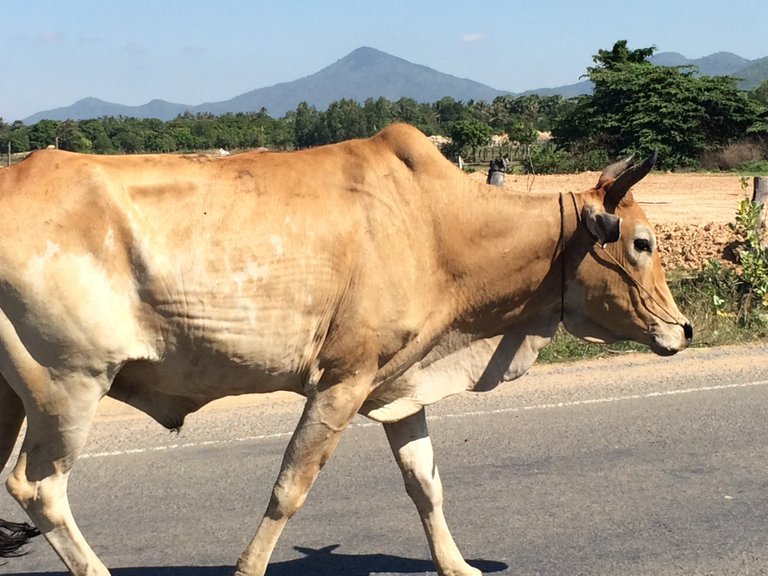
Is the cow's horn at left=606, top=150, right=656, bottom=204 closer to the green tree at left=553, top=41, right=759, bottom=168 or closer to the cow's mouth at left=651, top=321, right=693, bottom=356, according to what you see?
the cow's mouth at left=651, top=321, right=693, bottom=356

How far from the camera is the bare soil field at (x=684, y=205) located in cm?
1361

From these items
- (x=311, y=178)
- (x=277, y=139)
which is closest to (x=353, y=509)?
(x=311, y=178)

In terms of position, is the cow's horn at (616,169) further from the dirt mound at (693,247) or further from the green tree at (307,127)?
the green tree at (307,127)

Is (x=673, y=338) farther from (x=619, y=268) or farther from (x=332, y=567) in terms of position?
(x=332, y=567)

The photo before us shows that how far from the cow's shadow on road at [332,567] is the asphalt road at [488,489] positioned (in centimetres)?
1

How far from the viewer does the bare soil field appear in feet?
44.7

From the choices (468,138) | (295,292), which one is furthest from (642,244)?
(468,138)

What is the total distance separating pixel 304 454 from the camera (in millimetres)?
4051

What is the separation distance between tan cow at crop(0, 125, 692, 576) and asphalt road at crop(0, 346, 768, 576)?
0.68 meters

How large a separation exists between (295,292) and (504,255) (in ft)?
3.22

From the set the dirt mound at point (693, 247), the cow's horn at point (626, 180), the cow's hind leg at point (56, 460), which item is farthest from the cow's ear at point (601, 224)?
the dirt mound at point (693, 247)

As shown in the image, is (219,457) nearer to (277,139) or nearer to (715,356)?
(715,356)

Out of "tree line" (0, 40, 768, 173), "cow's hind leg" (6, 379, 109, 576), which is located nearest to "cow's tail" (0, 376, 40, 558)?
"cow's hind leg" (6, 379, 109, 576)

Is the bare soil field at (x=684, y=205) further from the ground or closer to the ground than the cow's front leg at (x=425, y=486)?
closer to the ground
